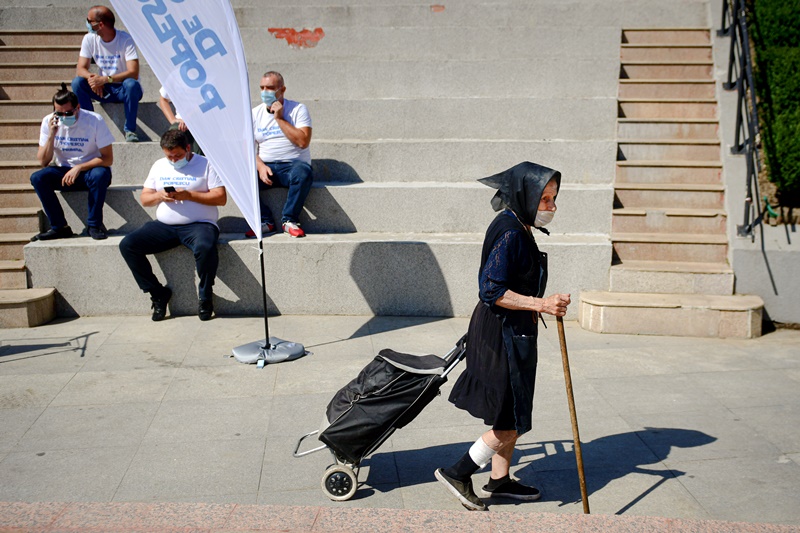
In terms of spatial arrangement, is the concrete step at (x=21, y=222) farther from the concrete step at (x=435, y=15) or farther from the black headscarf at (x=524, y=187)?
the black headscarf at (x=524, y=187)

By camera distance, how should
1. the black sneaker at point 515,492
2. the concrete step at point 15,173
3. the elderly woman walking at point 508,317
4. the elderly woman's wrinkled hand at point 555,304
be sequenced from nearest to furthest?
the elderly woman's wrinkled hand at point 555,304 → the elderly woman walking at point 508,317 → the black sneaker at point 515,492 → the concrete step at point 15,173

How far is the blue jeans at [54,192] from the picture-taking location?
7965mm

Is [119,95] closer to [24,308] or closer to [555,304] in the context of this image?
[24,308]

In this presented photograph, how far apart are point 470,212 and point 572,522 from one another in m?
4.83

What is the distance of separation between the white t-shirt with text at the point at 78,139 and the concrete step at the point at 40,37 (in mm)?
3217

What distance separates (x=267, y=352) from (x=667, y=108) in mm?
5937

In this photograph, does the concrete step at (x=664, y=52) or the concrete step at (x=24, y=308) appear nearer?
the concrete step at (x=24, y=308)

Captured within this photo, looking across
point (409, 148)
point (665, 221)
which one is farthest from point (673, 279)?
point (409, 148)

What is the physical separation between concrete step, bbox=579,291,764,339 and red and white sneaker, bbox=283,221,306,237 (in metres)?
2.95

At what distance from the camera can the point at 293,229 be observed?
7992mm

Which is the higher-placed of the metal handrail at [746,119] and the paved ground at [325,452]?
the metal handrail at [746,119]

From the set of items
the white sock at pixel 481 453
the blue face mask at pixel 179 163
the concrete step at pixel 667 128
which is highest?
the concrete step at pixel 667 128

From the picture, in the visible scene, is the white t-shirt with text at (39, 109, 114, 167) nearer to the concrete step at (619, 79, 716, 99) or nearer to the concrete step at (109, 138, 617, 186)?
the concrete step at (109, 138, 617, 186)

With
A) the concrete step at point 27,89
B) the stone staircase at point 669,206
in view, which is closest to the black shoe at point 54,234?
the concrete step at point 27,89
